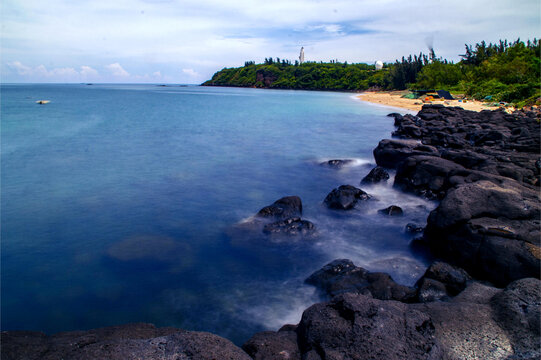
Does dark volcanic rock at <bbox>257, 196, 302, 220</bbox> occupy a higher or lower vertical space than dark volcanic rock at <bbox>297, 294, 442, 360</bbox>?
lower

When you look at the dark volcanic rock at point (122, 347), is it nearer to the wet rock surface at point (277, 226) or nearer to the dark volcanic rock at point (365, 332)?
the dark volcanic rock at point (365, 332)

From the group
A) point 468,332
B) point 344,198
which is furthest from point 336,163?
point 468,332

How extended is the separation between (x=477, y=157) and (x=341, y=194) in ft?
18.2

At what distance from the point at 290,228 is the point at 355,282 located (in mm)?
3309

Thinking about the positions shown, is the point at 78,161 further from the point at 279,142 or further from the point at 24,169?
the point at 279,142

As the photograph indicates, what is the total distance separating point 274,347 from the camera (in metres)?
4.27

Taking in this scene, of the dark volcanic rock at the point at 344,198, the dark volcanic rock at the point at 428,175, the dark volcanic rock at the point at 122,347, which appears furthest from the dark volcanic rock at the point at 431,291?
the dark volcanic rock at the point at 428,175

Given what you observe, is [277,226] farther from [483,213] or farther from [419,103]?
[419,103]

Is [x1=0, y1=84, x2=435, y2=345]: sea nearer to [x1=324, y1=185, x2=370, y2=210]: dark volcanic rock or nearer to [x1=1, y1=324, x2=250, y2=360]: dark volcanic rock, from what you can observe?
[x1=324, y1=185, x2=370, y2=210]: dark volcanic rock

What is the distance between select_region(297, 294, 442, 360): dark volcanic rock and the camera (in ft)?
12.3

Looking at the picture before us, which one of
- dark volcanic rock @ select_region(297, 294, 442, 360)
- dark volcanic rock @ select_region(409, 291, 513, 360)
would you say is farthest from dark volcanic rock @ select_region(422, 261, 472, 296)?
dark volcanic rock @ select_region(297, 294, 442, 360)

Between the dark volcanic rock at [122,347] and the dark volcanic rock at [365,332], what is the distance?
3.14ft

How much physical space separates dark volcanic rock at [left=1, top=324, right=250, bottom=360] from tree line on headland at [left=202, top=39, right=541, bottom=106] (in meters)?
40.9

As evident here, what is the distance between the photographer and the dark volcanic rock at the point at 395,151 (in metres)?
15.6
